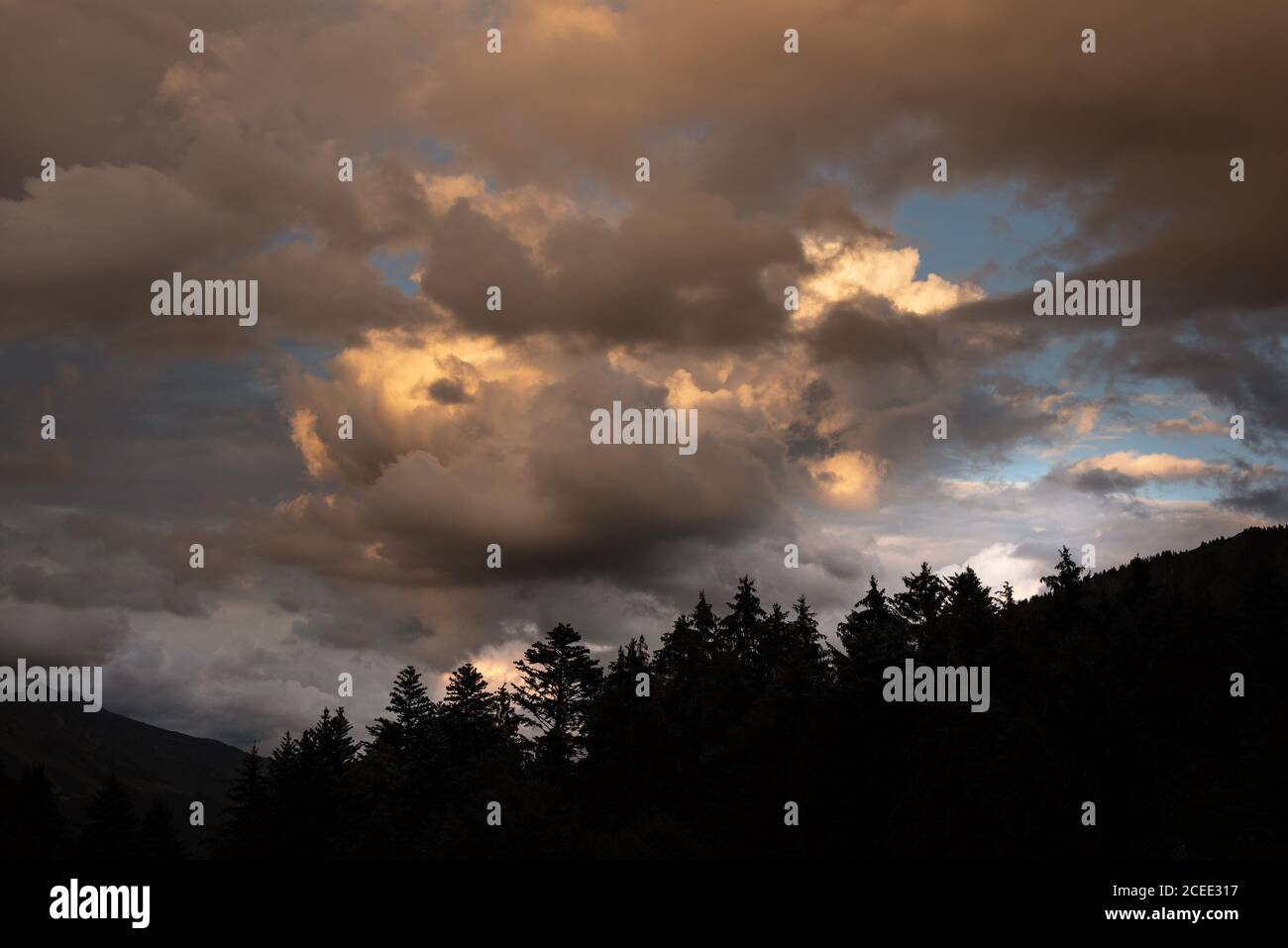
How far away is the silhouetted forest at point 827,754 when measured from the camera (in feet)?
196

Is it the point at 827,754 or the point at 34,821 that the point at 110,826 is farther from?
the point at 827,754

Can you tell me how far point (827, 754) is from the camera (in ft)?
242

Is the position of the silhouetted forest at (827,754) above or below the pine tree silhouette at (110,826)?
above

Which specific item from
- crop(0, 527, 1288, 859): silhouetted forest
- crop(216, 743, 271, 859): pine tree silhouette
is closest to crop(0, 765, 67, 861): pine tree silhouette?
crop(0, 527, 1288, 859): silhouetted forest

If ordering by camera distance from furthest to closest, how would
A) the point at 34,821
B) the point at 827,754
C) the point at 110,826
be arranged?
the point at 34,821, the point at 110,826, the point at 827,754

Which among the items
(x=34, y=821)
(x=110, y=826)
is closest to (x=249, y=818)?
(x=110, y=826)

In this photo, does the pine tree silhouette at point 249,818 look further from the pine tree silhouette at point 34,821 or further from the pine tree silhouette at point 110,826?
the pine tree silhouette at point 34,821

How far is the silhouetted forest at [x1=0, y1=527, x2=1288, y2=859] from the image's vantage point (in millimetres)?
59781

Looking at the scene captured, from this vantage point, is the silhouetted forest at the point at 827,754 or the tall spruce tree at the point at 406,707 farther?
the tall spruce tree at the point at 406,707

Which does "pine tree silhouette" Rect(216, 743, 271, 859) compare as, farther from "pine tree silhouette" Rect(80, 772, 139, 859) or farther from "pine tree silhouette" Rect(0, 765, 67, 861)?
"pine tree silhouette" Rect(0, 765, 67, 861)

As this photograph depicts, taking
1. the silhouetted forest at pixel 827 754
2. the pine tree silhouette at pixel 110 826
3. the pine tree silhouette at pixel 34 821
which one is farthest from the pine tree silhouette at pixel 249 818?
the pine tree silhouette at pixel 34 821
